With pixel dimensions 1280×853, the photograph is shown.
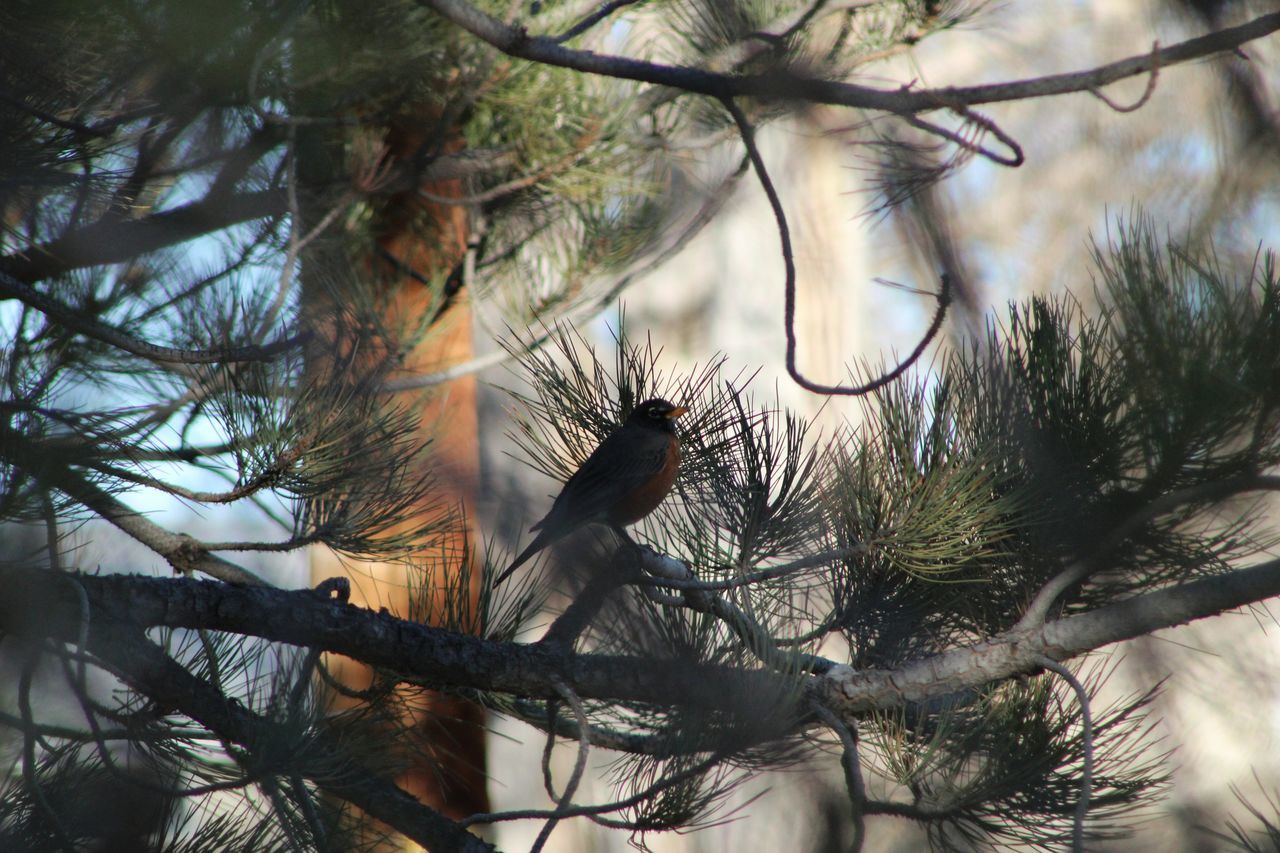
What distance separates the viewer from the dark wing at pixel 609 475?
1604 mm

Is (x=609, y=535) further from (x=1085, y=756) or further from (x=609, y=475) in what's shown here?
(x=1085, y=756)

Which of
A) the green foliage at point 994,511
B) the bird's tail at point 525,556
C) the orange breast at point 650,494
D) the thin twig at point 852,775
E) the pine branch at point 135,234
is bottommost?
the thin twig at point 852,775

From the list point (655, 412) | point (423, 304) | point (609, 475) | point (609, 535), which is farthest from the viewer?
point (423, 304)

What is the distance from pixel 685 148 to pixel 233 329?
1.50 metres

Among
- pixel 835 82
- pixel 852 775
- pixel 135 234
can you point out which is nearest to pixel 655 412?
pixel 835 82

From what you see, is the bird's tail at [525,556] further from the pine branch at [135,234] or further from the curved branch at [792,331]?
the pine branch at [135,234]

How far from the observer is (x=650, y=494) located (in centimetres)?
181

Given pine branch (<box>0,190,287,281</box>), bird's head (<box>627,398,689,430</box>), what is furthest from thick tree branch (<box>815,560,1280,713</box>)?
pine branch (<box>0,190,287,281</box>)

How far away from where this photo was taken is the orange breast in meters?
1.68

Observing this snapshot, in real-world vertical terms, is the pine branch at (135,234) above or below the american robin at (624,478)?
above

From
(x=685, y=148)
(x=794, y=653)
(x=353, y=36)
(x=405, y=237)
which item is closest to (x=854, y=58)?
(x=685, y=148)

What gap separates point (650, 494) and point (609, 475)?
0.38 ft

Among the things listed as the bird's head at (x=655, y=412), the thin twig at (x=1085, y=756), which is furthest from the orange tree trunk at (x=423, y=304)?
the thin twig at (x=1085, y=756)

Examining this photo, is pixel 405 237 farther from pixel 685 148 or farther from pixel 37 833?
pixel 37 833
